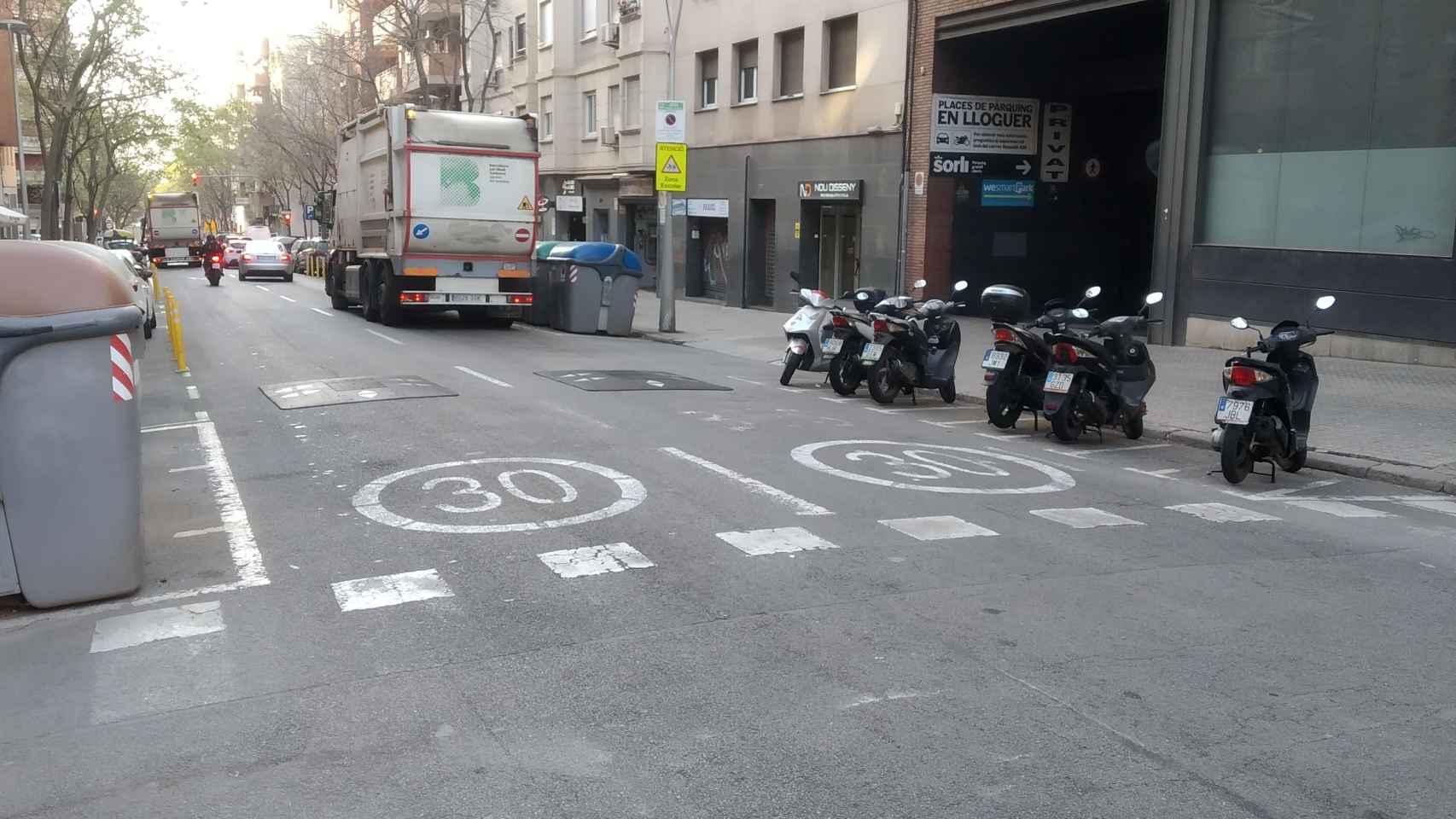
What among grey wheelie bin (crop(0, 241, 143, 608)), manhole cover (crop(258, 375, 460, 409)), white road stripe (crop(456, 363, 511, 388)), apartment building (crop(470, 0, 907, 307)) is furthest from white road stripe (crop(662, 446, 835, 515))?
apartment building (crop(470, 0, 907, 307))

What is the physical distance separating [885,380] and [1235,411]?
15.7 ft

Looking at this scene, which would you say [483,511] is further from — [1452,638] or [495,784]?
[1452,638]

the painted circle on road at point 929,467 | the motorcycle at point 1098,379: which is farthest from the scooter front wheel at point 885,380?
the painted circle on road at point 929,467

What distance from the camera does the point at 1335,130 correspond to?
16906mm

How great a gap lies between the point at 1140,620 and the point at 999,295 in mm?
6139

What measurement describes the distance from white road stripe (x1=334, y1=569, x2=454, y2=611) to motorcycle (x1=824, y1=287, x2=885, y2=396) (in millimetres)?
8002

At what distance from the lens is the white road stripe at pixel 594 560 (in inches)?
251

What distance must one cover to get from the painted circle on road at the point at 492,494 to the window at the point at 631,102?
28.1 meters

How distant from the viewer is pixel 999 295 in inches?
449

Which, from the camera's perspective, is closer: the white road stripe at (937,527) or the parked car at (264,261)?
the white road stripe at (937,527)

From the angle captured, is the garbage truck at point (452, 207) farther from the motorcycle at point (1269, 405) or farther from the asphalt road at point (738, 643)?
the motorcycle at point (1269, 405)

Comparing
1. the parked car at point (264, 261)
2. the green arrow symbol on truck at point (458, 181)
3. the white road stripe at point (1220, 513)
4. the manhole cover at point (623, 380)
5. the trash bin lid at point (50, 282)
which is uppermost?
the green arrow symbol on truck at point (458, 181)

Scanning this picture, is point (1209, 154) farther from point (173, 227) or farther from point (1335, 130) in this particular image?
point (173, 227)

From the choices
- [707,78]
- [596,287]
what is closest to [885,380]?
[596,287]
